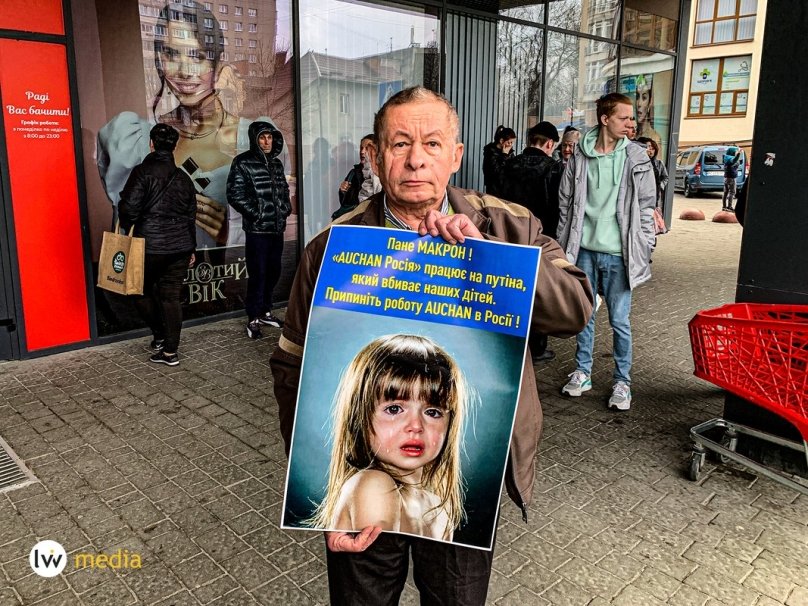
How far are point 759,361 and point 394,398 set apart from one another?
2.48 meters

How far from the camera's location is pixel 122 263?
565 centimetres

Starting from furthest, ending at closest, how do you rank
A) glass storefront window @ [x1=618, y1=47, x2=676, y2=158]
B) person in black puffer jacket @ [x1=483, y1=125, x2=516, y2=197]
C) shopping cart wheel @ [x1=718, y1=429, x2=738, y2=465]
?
glass storefront window @ [x1=618, y1=47, x2=676, y2=158]
person in black puffer jacket @ [x1=483, y1=125, x2=516, y2=197]
shopping cart wheel @ [x1=718, y1=429, x2=738, y2=465]

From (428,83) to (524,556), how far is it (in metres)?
7.21

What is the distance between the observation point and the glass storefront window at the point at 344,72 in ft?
26.4

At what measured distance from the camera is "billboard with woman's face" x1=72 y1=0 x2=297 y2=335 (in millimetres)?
6328

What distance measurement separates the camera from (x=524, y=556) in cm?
328

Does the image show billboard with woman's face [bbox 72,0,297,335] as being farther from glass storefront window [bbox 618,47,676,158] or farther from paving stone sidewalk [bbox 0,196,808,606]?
glass storefront window [bbox 618,47,676,158]

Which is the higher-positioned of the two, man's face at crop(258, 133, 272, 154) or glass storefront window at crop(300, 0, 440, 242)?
glass storefront window at crop(300, 0, 440, 242)

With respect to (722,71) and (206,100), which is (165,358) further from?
(722,71)

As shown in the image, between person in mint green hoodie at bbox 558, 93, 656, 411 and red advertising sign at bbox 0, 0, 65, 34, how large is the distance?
4.51 meters

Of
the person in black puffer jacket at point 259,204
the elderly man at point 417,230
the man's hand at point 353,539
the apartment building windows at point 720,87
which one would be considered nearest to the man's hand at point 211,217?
the person in black puffer jacket at point 259,204

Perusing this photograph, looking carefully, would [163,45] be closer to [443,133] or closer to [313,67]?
[313,67]

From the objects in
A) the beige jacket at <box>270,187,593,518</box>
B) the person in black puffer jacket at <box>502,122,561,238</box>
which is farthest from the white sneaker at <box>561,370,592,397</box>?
the beige jacket at <box>270,187,593,518</box>

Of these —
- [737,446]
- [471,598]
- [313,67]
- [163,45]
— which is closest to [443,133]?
[471,598]
